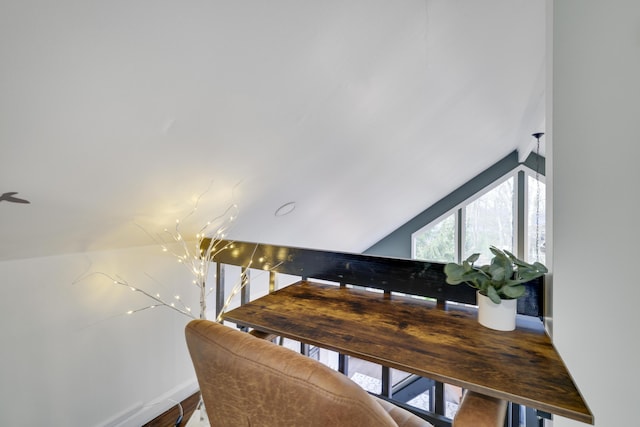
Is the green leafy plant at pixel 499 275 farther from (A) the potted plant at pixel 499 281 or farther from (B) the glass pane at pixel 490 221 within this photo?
(B) the glass pane at pixel 490 221

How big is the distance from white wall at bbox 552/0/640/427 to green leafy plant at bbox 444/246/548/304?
79 mm

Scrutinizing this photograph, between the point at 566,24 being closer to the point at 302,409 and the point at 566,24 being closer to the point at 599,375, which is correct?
the point at 599,375

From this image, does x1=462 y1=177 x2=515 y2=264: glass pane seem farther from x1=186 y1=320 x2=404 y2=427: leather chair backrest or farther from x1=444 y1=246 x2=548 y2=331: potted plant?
x1=186 y1=320 x2=404 y2=427: leather chair backrest

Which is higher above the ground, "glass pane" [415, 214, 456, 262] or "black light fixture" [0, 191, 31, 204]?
"black light fixture" [0, 191, 31, 204]

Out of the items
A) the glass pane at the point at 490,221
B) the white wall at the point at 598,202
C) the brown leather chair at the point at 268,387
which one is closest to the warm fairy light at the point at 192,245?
the brown leather chair at the point at 268,387

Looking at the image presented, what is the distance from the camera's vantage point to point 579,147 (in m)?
0.84

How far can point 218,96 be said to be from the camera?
1.25m

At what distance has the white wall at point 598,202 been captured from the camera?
0.58 meters

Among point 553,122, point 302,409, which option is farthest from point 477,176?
point 302,409

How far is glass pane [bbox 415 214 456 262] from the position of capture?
214 inches

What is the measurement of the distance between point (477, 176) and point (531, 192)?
809 mm

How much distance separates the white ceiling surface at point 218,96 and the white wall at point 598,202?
0.75 metres

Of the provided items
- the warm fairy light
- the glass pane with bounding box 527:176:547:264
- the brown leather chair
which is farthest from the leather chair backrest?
the glass pane with bounding box 527:176:547:264

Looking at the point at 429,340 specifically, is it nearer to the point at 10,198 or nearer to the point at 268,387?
the point at 268,387
